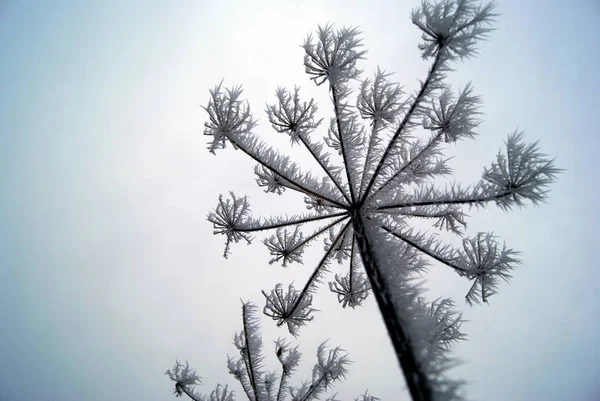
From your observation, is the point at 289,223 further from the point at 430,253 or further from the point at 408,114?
the point at 408,114

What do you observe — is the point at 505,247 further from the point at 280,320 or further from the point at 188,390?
the point at 188,390

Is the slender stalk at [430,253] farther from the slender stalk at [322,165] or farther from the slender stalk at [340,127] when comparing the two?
the slender stalk at [322,165]

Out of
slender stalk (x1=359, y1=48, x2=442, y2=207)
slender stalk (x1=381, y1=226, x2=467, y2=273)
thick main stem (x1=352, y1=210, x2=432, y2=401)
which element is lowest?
thick main stem (x1=352, y1=210, x2=432, y2=401)

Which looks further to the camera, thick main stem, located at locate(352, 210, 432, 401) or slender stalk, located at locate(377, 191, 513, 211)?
slender stalk, located at locate(377, 191, 513, 211)

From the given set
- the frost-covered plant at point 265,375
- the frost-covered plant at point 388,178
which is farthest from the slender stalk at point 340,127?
the frost-covered plant at point 265,375

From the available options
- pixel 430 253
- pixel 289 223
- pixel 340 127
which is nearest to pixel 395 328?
pixel 430 253

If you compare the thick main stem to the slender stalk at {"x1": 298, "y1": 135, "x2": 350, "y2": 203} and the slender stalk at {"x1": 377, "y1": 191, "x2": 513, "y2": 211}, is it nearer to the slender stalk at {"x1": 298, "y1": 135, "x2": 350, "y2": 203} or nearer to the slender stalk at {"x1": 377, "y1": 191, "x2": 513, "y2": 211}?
the slender stalk at {"x1": 377, "y1": 191, "x2": 513, "y2": 211}

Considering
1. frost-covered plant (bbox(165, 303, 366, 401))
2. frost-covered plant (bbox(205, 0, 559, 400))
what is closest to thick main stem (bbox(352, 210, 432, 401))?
frost-covered plant (bbox(205, 0, 559, 400))

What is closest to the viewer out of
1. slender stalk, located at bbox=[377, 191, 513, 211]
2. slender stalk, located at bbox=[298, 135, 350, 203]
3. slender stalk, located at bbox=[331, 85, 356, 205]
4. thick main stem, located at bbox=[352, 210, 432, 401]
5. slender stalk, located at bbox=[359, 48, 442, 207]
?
thick main stem, located at bbox=[352, 210, 432, 401]
